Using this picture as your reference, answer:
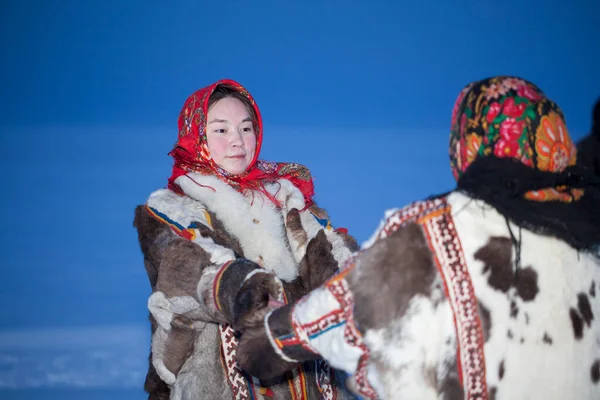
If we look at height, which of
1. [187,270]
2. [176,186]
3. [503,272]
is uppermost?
[176,186]

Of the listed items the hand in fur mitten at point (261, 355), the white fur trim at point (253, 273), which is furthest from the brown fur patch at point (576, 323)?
the white fur trim at point (253, 273)

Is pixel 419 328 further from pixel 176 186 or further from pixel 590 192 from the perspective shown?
pixel 176 186

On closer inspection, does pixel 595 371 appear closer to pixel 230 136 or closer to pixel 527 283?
pixel 527 283

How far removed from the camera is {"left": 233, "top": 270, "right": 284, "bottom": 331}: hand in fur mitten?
157 centimetres

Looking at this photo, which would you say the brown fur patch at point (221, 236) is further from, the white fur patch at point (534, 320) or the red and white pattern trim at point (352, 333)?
the white fur patch at point (534, 320)

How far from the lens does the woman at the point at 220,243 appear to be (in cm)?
185

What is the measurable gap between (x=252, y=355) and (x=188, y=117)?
3.34 feet

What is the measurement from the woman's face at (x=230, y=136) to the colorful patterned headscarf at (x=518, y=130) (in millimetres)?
997

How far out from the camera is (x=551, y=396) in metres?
1.34

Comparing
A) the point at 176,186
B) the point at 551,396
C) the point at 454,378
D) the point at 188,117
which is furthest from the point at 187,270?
the point at 551,396

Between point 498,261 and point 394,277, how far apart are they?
203 mm

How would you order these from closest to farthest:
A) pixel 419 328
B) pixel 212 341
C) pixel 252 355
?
pixel 419 328, pixel 252 355, pixel 212 341

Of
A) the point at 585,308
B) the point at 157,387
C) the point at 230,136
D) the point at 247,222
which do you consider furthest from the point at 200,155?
the point at 585,308

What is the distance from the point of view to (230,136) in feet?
7.31
